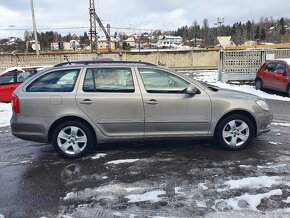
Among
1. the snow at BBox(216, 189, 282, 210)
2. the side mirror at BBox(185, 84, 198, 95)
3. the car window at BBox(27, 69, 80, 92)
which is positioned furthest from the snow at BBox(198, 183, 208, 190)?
the car window at BBox(27, 69, 80, 92)

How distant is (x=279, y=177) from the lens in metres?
4.21

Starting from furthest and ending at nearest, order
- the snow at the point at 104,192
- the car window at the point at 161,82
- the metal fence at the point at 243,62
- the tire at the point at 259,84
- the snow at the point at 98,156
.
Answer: the metal fence at the point at 243,62 < the tire at the point at 259,84 < the snow at the point at 98,156 < the car window at the point at 161,82 < the snow at the point at 104,192

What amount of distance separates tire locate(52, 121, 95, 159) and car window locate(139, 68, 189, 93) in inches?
50.2

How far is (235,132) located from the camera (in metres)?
5.25

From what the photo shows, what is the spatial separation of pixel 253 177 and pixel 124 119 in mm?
2169

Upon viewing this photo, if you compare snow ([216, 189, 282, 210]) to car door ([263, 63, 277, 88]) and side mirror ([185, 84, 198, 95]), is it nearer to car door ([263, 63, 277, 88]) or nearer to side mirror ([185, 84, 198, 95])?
side mirror ([185, 84, 198, 95])

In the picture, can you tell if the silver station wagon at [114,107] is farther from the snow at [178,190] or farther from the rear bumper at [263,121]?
the snow at [178,190]

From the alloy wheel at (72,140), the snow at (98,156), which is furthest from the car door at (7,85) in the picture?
the snow at (98,156)

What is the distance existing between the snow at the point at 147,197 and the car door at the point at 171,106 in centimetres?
139

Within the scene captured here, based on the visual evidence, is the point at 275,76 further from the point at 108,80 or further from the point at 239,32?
the point at 239,32

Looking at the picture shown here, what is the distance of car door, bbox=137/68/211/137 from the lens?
499cm

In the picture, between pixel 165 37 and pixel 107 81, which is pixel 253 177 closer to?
pixel 107 81

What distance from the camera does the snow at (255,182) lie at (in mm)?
3968

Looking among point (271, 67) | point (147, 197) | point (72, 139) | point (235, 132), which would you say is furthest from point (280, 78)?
point (147, 197)
